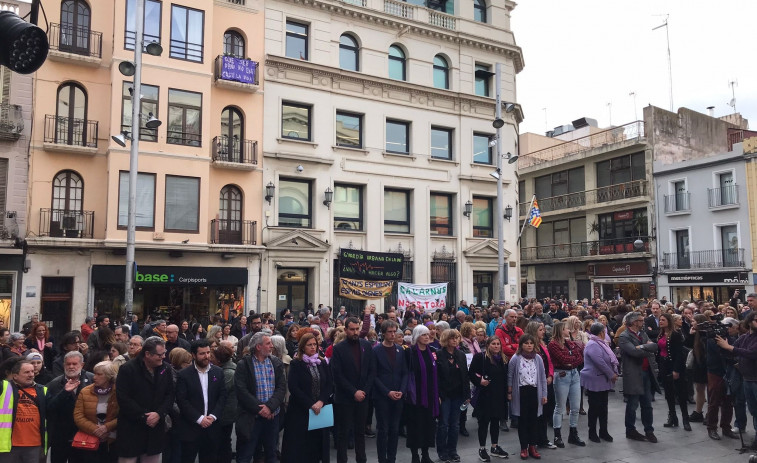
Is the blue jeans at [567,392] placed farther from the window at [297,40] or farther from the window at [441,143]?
the window at [297,40]

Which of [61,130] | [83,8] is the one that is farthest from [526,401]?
[83,8]

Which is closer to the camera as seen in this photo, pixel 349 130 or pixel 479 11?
pixel 349 130

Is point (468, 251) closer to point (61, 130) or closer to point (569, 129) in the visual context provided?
point (61, 130)

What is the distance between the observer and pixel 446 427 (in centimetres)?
868

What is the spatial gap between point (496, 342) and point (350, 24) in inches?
785

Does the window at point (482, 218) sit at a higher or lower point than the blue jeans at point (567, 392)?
higher

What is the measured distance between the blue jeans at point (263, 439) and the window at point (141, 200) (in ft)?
47.8

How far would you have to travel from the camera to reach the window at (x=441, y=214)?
2706 cm

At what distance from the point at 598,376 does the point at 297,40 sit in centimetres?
1972

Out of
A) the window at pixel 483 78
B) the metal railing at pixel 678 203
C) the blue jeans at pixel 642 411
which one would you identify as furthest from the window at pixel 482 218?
the blue jeans at pixel 642 411

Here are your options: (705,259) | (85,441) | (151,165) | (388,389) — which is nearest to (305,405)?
(388,389)

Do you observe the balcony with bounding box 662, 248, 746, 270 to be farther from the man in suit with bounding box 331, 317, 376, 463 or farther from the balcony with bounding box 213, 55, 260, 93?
the man in suit with bounding box 331, 317, 376, 463

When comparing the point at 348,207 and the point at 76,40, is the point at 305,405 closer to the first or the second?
the point at 348,207

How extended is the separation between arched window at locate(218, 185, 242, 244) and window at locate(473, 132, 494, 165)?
11924 mm
